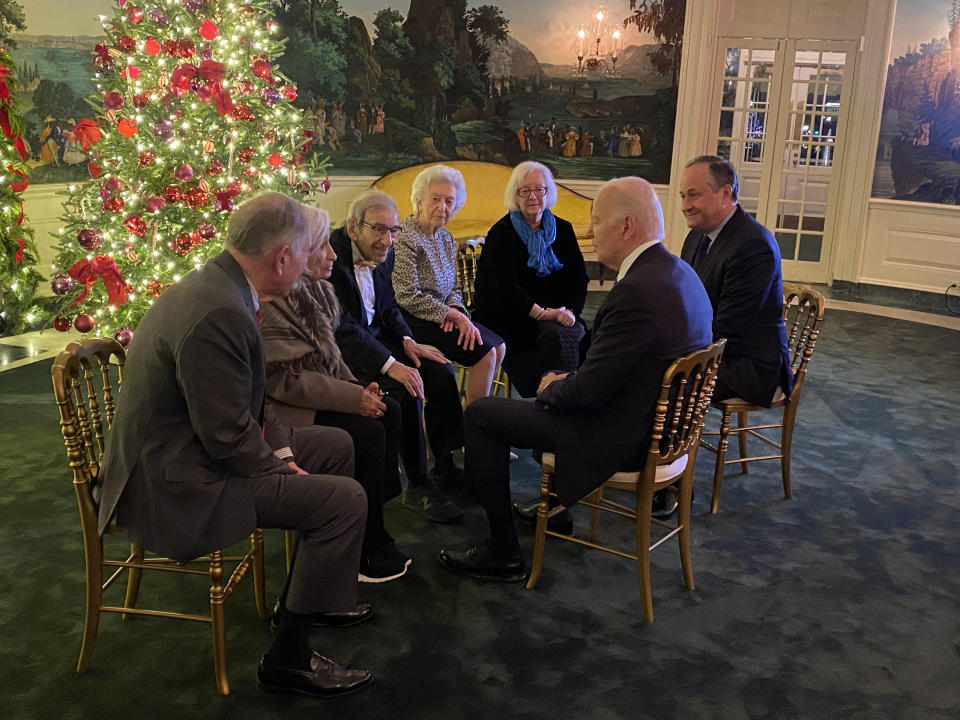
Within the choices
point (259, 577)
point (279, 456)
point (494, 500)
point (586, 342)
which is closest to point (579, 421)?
point (494, 500)

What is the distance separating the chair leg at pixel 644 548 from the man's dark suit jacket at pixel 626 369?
11cm

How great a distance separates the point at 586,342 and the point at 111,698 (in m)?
2.62

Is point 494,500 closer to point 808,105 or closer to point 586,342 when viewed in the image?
point 586,342

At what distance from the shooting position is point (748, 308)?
142 inches

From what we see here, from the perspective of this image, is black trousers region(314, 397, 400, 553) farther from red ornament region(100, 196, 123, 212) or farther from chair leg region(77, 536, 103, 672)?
red ornament region(100, 196, 123, 212)

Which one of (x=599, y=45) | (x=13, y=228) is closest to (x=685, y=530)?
(x=13, y=228)

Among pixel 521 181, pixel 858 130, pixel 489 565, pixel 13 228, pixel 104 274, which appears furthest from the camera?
pixel 858 130

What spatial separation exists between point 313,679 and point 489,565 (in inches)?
34.8

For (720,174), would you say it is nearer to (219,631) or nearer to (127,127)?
(219,631)

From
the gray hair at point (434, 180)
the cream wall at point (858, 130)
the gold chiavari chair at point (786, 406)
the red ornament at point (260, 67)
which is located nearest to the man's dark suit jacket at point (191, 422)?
the gray hair at point (434, 180)

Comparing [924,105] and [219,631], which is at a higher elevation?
[924,105]

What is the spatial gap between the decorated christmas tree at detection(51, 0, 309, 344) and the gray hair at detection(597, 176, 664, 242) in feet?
9.62

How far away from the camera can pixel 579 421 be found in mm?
2830

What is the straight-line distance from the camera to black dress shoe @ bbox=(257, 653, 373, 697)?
242cm
